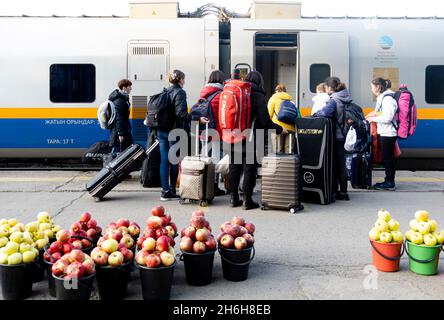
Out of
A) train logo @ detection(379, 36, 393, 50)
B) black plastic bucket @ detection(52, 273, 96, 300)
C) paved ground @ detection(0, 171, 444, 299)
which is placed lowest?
paved ground @ detection(0, 171, 444, 299)

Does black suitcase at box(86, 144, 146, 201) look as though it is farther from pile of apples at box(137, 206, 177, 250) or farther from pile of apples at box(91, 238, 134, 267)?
pile of apples at box(91, 238, 134, 267)

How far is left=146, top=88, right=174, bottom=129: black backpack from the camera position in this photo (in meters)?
7.88

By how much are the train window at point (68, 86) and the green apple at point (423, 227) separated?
8357 mm

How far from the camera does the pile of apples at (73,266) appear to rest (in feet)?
12.2

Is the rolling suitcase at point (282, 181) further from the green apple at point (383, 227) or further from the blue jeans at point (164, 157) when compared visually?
the green apple at point (383, 227)

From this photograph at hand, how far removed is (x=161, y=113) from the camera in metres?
7.89

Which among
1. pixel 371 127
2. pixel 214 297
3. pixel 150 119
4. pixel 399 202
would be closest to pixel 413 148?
pixel 371 127

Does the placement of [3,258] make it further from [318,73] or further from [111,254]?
[318,73]

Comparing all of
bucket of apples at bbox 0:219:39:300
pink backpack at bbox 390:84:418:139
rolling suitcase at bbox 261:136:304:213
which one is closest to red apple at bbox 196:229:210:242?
bucket of apples at bbox 0:219:39:300

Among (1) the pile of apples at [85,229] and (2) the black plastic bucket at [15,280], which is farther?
(1) the pile of apples at [85,229]

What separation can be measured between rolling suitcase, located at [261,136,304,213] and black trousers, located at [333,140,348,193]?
113cm

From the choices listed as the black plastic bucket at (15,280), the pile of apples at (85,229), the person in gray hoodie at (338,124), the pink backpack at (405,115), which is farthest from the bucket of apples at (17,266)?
the pink backpack at (405,115)

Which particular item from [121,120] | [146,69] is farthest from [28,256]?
[146,69]

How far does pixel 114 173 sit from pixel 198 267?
13.3 feet
